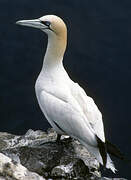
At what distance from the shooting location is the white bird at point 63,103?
22.9 ft

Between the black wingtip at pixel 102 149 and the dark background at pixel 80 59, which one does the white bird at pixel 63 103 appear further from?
the dark background at pixel 80 59

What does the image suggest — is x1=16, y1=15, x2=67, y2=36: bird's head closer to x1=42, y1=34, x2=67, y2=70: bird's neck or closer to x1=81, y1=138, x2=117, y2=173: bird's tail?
x1=42, y1=34, x2=67, y2=70: bird's neck

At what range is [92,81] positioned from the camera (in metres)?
12.5

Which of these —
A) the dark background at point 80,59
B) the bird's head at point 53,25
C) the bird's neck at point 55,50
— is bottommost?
the dark background at point 80,59

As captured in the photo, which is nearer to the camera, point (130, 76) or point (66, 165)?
point (66, 165)

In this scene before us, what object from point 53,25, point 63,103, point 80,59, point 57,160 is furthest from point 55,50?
point 80,59

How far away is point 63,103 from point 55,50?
2.99 ft

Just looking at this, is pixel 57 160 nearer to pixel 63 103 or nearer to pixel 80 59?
pixel 63 103

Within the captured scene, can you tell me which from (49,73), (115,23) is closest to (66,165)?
(49,73)

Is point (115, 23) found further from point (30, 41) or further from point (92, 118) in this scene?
point (92, 118)

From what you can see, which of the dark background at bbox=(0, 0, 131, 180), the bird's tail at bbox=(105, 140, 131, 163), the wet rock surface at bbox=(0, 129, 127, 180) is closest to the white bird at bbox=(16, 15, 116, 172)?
the bird's tail at bbox=(105, 140, 131, 163)

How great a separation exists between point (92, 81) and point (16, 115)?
2103 millimetres

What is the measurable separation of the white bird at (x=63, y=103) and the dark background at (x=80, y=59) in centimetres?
377

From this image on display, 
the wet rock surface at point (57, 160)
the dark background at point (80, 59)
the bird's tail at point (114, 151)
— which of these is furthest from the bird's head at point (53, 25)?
the dark background at point (80, 59)
